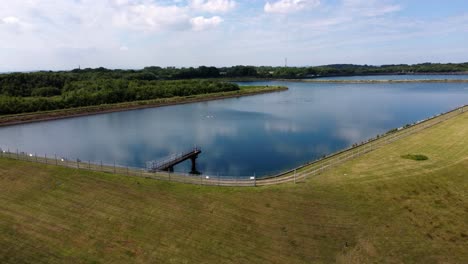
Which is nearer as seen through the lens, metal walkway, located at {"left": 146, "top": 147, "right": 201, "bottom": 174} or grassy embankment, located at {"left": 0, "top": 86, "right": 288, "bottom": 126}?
metal walkway, located at {"left": 146, "top": 147, "right": 201, "bottom": 174}

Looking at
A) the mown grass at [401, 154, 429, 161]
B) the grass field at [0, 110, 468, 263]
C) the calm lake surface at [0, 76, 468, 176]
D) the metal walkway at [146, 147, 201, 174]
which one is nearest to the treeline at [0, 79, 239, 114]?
the calm lake surface at [0, 76, 468, 176]

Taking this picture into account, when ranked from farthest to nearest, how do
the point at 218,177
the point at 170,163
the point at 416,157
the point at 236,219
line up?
1. the point at 170,163
2. the point at 416,157
3. the point at 218,177
4. the point at 236,219

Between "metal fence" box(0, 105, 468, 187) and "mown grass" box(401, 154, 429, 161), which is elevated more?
"mown grass" box(401, 154, 429, 161)

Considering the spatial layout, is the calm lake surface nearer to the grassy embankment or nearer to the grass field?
the grassy embankment

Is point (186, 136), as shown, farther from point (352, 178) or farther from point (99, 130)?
point (352, 178)

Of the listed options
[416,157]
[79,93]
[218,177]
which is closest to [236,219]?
[218,177]

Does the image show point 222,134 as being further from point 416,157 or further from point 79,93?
point 79,93

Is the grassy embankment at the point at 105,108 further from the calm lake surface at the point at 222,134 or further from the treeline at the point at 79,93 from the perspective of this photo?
the treeline at the point at 79,93
